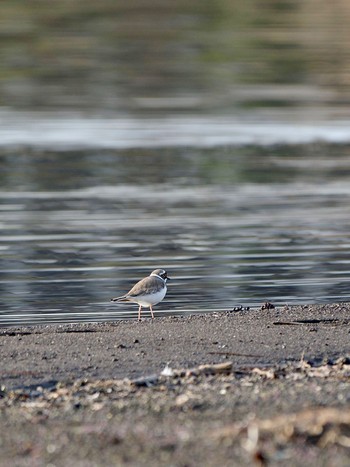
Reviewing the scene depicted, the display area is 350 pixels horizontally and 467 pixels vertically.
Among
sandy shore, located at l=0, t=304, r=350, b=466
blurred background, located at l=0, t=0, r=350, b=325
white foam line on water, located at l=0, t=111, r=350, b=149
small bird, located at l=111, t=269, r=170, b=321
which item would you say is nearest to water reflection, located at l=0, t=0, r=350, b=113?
blurred background, located at l=0, t=0, r=350, b=325

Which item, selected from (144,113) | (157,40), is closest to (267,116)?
(144,113)

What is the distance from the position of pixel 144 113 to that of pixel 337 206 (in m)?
12.0

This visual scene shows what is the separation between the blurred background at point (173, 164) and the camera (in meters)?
13.3

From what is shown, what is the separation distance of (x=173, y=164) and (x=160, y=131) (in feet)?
13.4

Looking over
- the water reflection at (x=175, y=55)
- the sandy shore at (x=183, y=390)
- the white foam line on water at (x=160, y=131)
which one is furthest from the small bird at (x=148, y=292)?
the water reflection at (x=175, y=55)

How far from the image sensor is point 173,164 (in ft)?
72.8

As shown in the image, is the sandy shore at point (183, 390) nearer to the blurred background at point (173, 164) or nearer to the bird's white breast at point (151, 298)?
the bird's white breast at point (151, 298)

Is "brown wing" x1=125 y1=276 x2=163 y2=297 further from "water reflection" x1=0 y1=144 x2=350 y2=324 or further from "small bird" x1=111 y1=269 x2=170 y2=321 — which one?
"water reflection" x1=0 y1=144 x2=350 y2=324

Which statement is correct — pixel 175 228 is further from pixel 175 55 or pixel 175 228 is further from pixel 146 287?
pixel 175 55

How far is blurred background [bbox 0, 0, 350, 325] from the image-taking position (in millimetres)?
13344

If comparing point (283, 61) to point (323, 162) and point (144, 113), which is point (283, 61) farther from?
point (323, 162)

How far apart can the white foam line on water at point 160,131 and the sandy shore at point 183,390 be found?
1372cm

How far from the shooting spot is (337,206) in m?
18.1

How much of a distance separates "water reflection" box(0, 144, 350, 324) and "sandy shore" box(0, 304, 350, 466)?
1477mm
